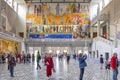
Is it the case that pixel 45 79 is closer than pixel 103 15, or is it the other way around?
pixel 45 79

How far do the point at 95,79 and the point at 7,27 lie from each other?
3724cm

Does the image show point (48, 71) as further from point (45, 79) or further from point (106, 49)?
point (106, 49)

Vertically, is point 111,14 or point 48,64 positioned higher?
point 111,14

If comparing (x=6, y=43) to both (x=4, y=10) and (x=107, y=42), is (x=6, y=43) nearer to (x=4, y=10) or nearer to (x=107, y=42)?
(x=4, y=10)

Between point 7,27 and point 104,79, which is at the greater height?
point 7,27

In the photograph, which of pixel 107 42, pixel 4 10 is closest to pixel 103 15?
pixel 107 42

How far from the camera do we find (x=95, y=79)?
14.5 meters

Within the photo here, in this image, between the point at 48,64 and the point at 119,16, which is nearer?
the point at 48,64

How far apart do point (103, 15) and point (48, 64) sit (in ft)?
119

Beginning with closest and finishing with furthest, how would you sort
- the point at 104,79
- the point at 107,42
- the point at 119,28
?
1. the point at 104,79
2. the point at 119,28
3. the point at 107,42

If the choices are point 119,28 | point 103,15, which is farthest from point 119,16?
point 103,15

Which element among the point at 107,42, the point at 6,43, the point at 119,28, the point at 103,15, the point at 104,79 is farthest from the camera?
the point at 103,15

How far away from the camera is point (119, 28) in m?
36.5

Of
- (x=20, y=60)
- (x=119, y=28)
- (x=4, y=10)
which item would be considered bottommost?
(x=20, y=60)
